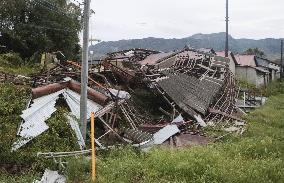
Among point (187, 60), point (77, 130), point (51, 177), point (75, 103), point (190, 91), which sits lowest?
point (51, 177)

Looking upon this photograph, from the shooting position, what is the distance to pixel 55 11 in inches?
1299

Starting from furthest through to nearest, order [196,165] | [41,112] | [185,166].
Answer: [41,112], [196,165], [185,166]

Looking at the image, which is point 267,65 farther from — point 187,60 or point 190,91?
point 190,91

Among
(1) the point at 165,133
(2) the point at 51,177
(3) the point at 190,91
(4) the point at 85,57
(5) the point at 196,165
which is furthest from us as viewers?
(3) the point at 190,91

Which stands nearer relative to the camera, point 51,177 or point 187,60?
point 51,177

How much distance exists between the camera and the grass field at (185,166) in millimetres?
10828

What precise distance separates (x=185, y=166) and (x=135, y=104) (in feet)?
24.4

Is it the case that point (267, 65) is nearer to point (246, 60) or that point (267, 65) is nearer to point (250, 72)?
point (246, 60)

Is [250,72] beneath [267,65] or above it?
beneath

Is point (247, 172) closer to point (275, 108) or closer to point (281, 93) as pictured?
point (275, 108)

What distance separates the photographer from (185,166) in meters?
11.2

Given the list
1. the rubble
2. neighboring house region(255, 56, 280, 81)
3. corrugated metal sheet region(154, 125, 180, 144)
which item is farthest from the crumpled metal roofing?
neighboring house region(255, 56, 280, 81)

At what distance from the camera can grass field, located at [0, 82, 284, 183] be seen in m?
10.8

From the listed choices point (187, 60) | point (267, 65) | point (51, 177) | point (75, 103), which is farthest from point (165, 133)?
point (267, 65)
